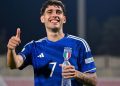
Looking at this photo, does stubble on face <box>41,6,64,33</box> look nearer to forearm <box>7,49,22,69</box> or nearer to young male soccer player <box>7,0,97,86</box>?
young male soccer player <box>7,0,97,86</box>

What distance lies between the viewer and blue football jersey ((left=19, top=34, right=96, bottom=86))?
5.48 meters

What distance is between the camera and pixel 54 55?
5.55 metres

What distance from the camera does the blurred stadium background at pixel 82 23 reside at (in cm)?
2223

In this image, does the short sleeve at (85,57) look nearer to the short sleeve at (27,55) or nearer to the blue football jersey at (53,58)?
the blue football jersey at (53,58)

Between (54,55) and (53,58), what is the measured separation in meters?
0.03

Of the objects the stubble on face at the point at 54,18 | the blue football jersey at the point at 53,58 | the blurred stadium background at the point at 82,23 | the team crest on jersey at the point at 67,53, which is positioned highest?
the stubble on face at the point at 54,18

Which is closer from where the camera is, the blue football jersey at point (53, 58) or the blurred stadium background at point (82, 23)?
the blue football jersey at point (53, 58)

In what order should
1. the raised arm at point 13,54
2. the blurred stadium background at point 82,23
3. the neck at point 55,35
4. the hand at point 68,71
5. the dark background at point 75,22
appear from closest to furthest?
the hand at point 68,71
the raised arm at point 13,54
the neck at point 55,35
the blurred stadium background at point 82,23
the dark background at point 75,22

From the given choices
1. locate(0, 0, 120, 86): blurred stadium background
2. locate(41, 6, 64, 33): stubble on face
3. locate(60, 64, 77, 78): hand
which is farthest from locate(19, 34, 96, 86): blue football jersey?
locate(0, 0, 120, 86): blurred stadium background

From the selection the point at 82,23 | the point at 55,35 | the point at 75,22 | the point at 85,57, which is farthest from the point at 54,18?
the point at 75,22

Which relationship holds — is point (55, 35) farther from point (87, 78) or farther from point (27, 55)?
point (87, 78)

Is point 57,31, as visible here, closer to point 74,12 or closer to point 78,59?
point 78,59

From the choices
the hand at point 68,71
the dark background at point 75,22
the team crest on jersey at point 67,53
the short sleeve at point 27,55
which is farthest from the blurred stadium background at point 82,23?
the hand at point 68,71

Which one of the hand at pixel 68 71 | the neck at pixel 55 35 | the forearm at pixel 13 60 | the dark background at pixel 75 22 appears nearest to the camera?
the hand at pixel 68 71
